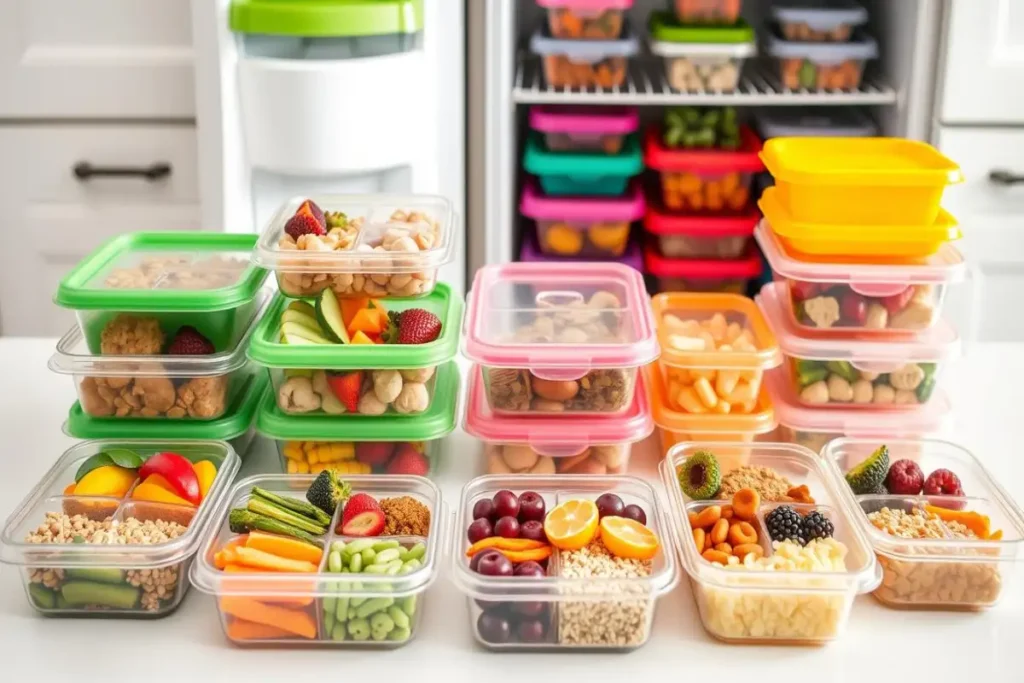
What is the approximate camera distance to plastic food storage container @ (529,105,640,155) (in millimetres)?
2168

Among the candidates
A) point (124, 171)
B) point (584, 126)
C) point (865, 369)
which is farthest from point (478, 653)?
point (124, 171)

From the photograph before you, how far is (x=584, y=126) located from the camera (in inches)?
85.4

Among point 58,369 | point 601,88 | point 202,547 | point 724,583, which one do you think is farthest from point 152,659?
point 601,88

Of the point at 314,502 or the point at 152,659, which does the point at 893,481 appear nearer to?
the point at 314,502

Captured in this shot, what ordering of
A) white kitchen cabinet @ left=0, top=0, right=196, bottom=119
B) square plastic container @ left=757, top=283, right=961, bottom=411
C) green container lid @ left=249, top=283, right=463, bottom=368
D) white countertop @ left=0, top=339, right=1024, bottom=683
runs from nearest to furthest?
white countertop @ left=0, top=339, right=1024, bottom=683, green container lid @ left=249, top=283, right=463, bottom=368, square plastic container @ left=757, top=283, right=961, bottom=411, white kitchen cabinet @ left=0, top=0, right=196, bottom=119

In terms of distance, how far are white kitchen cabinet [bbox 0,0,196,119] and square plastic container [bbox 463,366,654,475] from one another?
126 centimetres

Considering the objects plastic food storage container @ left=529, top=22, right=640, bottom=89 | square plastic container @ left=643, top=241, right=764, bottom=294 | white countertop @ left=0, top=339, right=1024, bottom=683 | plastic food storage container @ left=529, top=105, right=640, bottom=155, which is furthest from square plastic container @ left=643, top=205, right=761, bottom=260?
white countertop @ left=0, top=339, right=1024, bottom=683

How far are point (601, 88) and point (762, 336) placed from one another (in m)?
1.04

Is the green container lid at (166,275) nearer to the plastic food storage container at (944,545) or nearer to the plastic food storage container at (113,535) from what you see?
the plastic food storage container at (113,535)

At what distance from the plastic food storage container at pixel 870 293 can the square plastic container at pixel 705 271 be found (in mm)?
976

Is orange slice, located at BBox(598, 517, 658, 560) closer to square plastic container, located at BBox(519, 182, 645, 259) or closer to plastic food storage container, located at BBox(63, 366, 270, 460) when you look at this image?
A: plastic food storage container, located at BBox(63, 366, 270, 460)

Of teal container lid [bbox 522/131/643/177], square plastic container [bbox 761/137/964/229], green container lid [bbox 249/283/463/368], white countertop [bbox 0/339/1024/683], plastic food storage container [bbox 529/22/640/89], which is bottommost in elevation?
white countertop [bbox 0/339/1024/683]

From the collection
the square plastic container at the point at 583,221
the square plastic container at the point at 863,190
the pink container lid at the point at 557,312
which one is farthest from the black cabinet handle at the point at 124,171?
the square plastic container at the point at 863,190

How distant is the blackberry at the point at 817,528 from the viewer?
998 mm
